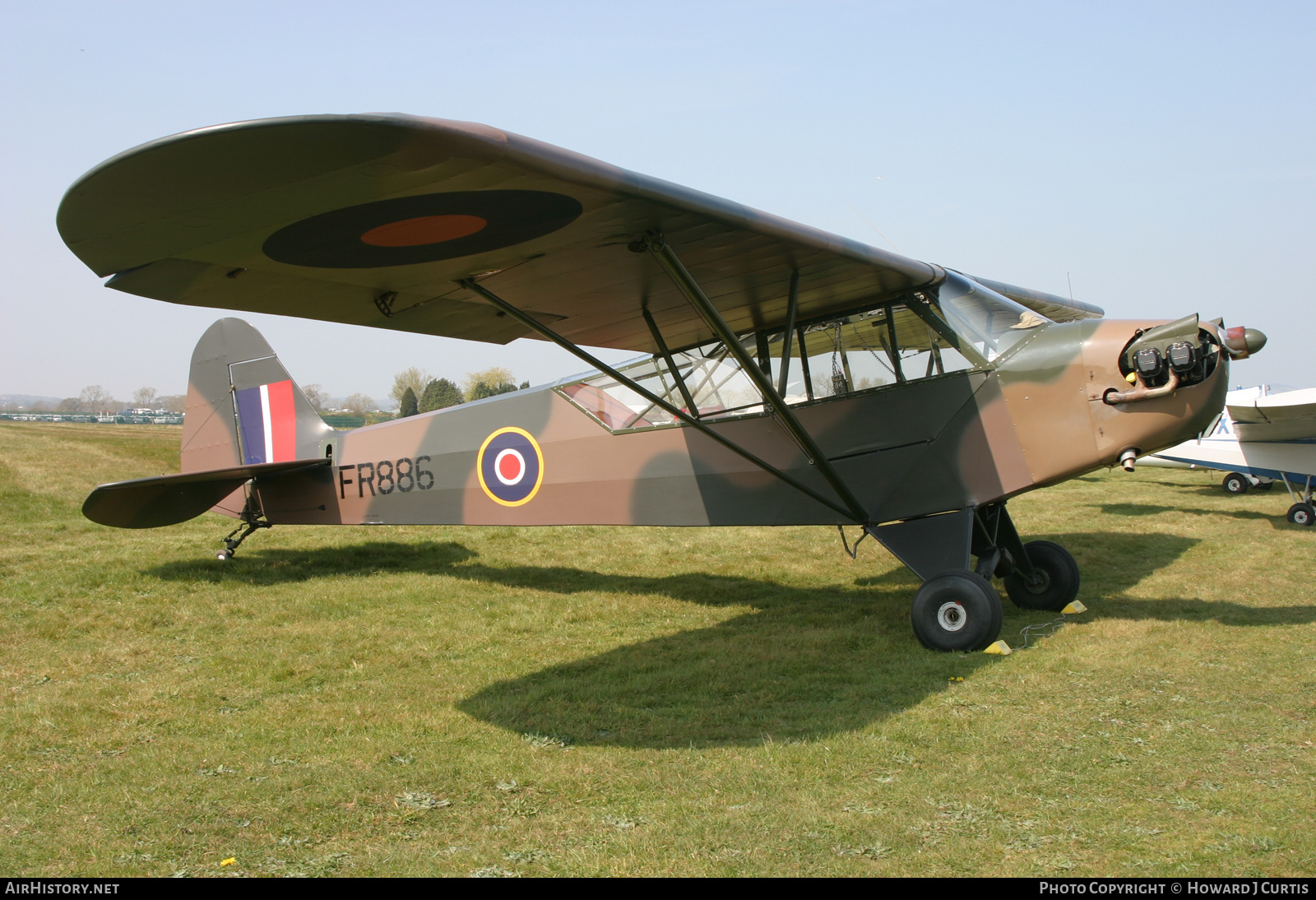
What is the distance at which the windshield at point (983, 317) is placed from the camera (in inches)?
235

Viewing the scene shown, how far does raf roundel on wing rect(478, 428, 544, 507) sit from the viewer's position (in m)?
7.87

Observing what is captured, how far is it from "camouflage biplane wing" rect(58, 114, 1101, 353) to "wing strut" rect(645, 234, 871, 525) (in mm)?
158

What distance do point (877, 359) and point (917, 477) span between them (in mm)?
938

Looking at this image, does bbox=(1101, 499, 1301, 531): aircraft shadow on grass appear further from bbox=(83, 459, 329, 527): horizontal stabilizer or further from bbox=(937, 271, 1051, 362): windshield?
bbox=(83, 459, 329, 527): horizontal stabilizer

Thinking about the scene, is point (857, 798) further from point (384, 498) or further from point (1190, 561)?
point (1190, 561)

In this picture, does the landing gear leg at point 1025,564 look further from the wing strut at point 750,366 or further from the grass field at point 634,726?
the wing strut at point 750,366

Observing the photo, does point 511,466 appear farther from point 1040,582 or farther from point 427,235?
point 1040,582

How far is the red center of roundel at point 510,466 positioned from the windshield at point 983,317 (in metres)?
3.98

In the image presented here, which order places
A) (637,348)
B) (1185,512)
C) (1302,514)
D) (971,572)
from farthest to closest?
(1185,512), (1302,514), (637,348), (971,572)

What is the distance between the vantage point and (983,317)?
20.1ft

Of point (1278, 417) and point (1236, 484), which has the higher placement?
point (1278, 417)

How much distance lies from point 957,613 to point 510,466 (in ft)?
13.9

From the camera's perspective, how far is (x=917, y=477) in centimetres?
616

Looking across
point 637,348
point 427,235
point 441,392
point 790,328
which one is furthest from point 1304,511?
point 441,392
